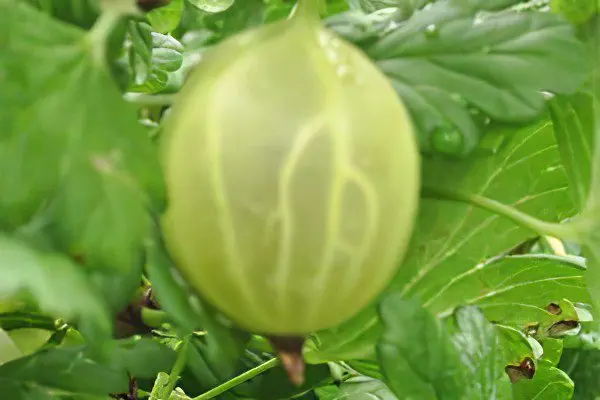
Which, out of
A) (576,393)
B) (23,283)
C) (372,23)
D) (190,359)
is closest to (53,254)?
(23,283)

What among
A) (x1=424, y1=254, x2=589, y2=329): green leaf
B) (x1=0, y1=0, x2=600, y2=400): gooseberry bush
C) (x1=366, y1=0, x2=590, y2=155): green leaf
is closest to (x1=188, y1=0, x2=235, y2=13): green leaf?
(x1=0, y1=0, x2=600, y2=400): gooseberry bush

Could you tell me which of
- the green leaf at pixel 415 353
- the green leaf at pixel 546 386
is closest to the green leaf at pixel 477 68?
the green leaf at pixel 415 353

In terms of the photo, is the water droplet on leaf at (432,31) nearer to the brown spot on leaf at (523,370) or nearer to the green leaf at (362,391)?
the green leaf at (362,391)

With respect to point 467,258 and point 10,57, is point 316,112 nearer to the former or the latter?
point 10,57

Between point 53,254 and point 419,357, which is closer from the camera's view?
point 53,254

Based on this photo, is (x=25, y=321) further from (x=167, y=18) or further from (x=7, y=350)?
(x=167, y=18)

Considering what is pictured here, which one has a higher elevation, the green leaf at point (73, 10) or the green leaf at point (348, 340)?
the green leaf at point (73, 10)
